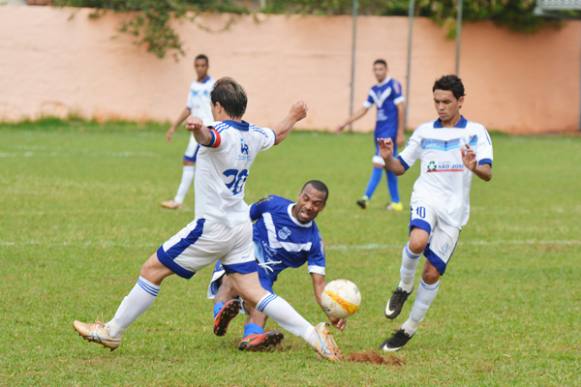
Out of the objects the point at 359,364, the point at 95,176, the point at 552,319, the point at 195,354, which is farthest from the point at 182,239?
the point at 95,176

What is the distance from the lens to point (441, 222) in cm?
766

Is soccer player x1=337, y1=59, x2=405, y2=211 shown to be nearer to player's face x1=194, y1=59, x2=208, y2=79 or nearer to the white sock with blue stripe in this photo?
player's face x1=194, y1=59, x2=208, y2=79

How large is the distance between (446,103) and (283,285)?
2.62 m

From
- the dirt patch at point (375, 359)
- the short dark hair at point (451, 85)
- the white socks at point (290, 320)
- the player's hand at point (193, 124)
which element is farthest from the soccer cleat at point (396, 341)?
the player's hand at point (193, 124)

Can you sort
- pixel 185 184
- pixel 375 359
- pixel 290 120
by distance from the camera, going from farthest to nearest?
pixel 185 184, pixel 290 120, pixel 375 359

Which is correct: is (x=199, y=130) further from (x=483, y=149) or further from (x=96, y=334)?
(x=483, y=149)

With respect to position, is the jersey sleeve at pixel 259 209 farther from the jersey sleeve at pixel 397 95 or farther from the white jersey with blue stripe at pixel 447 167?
the jersey sleeve at pixel 397 95

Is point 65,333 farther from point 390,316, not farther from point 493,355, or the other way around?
point 493,355

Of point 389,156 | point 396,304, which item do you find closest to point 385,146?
point 389,156

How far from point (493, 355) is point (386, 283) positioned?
2748 mm

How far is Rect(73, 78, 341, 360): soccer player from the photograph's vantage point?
657 cm

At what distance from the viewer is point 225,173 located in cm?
657

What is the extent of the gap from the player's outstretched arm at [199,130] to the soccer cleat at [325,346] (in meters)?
1.37

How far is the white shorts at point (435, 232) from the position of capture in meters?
7.55
